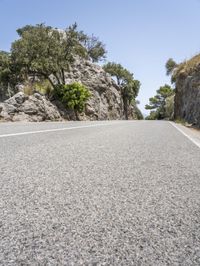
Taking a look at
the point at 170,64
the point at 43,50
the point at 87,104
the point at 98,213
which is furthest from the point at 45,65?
the point at 170,64

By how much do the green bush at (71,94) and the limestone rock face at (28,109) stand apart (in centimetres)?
205

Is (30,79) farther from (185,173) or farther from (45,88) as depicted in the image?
(185,173)

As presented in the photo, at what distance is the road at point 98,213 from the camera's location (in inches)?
68.6

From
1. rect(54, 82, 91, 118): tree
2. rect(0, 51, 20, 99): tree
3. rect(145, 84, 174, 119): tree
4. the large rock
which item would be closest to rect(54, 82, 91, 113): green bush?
rect(54, 82, 91, 118): tree

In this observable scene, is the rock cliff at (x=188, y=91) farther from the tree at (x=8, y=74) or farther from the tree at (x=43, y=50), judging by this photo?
the tree at (x=8, y=74)

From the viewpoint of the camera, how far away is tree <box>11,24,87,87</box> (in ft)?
94.4

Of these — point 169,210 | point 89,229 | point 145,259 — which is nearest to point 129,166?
point 169,210

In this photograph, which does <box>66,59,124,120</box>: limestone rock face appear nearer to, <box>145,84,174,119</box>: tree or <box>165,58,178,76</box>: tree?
<box>165,58,178,76</box>: tree

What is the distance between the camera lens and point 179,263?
1.65 metres

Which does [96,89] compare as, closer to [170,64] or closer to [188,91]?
[188,91]

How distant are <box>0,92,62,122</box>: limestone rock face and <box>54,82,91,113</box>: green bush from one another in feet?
6.71

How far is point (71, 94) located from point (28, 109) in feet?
21.3

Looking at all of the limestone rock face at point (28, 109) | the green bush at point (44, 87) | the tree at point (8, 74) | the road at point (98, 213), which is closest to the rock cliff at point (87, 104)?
the limestone rock face at point (28, 109)

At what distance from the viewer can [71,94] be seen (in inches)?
1187
